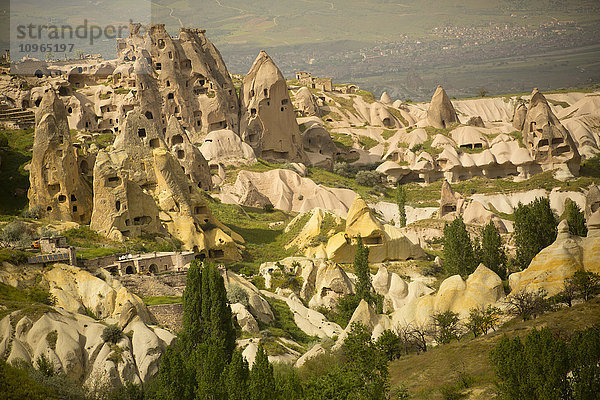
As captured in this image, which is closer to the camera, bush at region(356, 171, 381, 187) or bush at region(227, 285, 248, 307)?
bush at region(227, 285, 248, 307)

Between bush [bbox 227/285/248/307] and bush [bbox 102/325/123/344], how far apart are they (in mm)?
8855

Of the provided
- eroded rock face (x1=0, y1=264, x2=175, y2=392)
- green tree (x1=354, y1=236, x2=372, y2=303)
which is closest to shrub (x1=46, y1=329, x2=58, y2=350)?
eroded rock face (x1=0, y1=264, x2=175, y2=392)

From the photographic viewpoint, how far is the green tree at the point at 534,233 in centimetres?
5534

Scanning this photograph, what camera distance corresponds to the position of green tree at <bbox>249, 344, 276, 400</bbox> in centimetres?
3115

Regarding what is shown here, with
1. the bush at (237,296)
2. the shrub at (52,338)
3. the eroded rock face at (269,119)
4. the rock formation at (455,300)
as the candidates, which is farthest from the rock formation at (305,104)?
the shrub at (52,338)

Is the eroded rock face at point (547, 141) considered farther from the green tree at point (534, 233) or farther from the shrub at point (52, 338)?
the shrub at point (52, 338)

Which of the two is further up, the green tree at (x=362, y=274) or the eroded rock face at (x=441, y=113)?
the eroded rock face at (x=441, y=113)

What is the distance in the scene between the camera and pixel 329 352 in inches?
1515

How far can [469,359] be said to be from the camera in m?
36.4

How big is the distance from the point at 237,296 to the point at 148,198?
473 inches

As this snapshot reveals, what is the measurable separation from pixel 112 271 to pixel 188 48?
5773cm

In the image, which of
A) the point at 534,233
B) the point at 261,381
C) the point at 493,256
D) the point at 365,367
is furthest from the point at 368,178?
the point at 261,381

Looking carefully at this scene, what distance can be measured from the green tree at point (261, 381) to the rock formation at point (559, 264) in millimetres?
18482

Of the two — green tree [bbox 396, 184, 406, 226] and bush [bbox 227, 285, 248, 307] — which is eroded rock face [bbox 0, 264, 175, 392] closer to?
bush [bbox 227, 285, 248, 307]
